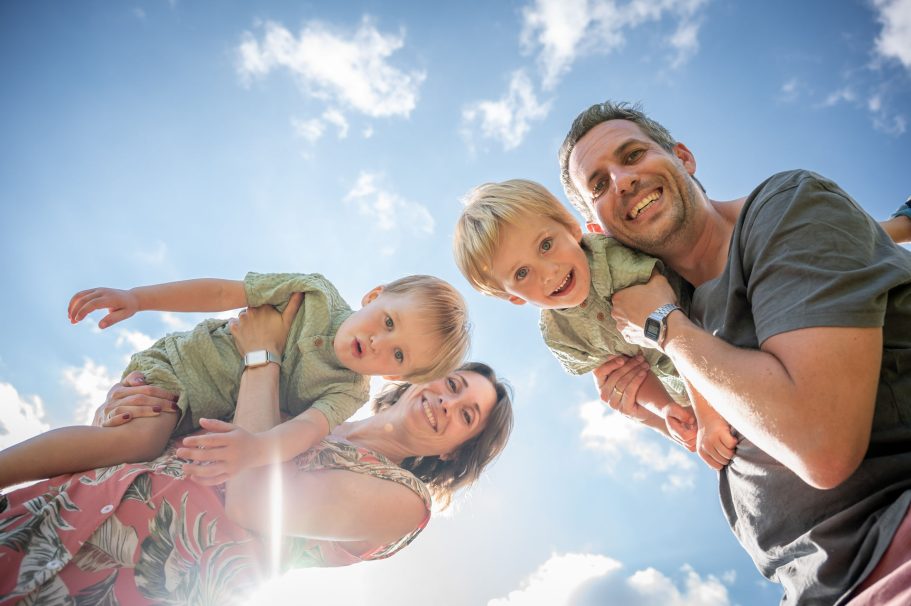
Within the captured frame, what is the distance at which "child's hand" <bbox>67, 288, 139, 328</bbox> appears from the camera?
293 cm

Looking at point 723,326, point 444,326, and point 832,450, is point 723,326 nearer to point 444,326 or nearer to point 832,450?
point 832,450

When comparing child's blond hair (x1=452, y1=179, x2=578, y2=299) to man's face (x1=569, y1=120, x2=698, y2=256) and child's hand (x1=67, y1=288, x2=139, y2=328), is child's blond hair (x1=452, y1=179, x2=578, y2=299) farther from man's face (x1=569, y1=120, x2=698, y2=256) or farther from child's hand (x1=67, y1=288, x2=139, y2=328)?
child's hand (x1=67, y1=288, x2=139, y2=328)

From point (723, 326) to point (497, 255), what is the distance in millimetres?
1643

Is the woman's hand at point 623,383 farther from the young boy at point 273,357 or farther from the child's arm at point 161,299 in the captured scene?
the child's arm at point 161,299

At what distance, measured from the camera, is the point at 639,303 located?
2.91 meters

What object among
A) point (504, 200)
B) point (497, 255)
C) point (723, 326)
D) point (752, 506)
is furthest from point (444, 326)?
point (752, 506)

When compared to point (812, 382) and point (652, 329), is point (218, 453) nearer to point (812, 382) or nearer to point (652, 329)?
point (652, 329)

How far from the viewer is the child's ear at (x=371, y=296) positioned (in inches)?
155

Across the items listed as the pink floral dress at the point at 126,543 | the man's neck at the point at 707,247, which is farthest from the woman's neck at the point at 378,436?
the man's neck at the point at 707,247

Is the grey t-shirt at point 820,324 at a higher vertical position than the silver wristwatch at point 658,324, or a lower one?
lower

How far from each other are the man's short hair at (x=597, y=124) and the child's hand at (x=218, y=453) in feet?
8.59

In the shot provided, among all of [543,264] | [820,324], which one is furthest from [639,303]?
[820,324]

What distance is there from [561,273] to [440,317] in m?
0.97

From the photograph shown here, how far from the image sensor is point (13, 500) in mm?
2410
